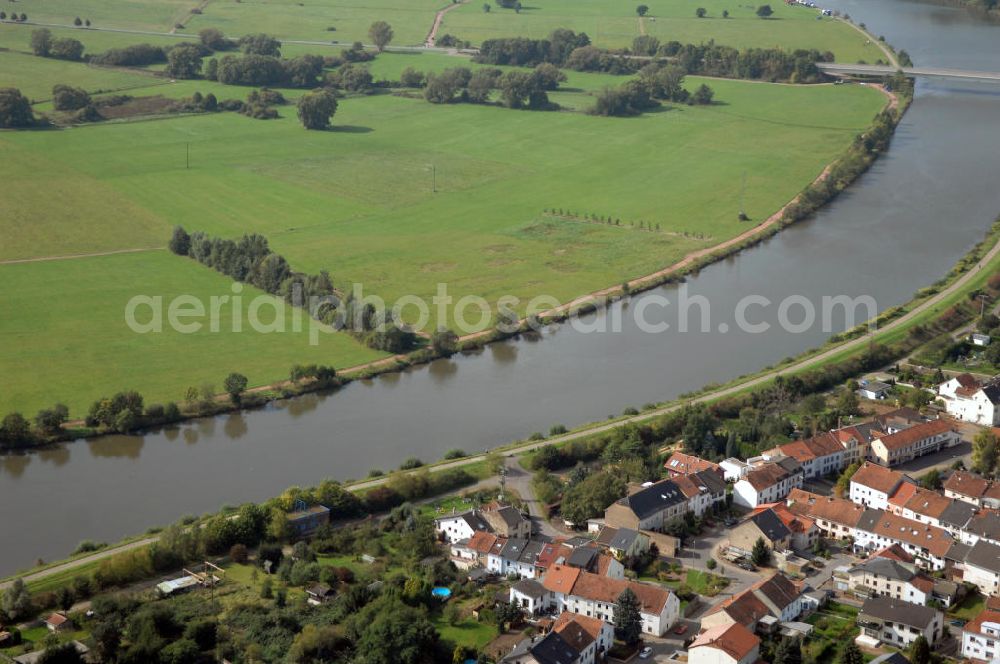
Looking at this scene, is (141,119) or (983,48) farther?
(983,48)

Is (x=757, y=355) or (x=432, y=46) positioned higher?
(x=432, y=46)

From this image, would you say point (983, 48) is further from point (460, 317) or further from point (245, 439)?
point (245, 439)

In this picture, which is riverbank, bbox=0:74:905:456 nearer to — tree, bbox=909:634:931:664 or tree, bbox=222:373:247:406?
tree, bbox=222:373:247:406

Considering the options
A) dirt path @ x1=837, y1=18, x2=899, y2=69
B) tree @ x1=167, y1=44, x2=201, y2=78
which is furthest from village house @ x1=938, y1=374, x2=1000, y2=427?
tree @ x1=167, y1=44, x2=201, y2=78

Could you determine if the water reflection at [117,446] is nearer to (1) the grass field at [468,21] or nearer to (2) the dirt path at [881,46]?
(1) the grass field at [468,21]

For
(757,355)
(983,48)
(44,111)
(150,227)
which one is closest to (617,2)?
(983,48)

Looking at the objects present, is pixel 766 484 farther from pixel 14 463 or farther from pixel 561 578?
pixel 14 463

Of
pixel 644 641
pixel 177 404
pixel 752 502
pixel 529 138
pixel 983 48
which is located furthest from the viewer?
pixel 983 48
